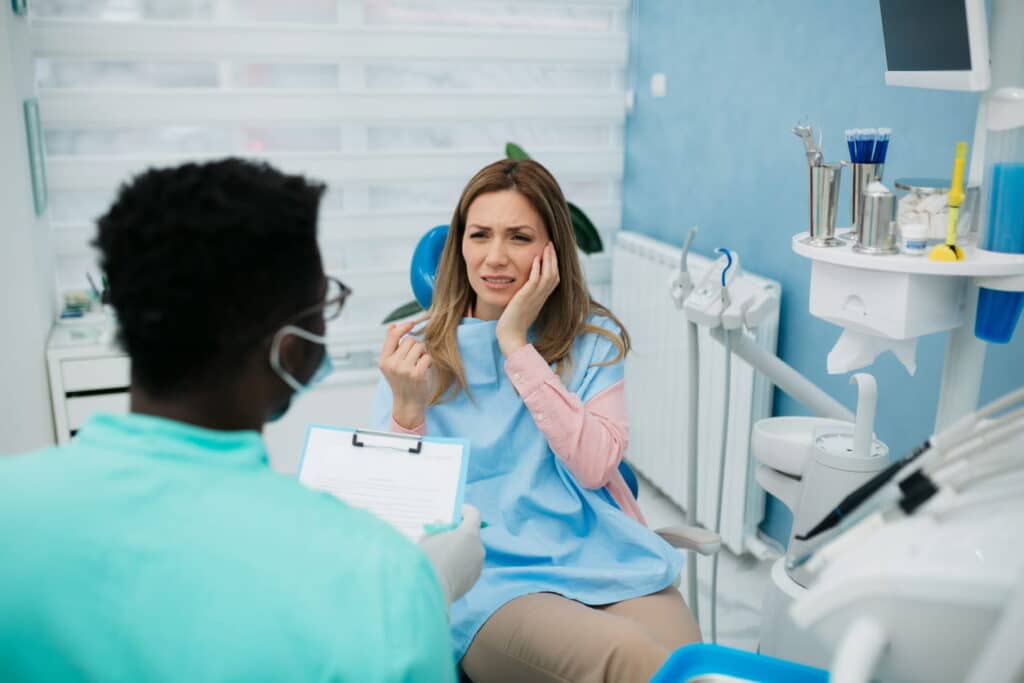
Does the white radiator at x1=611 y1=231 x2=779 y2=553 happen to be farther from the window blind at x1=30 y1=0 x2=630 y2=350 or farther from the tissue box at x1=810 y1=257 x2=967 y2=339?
the tissue box at x1=810 y1=257 x2=967 y2=339

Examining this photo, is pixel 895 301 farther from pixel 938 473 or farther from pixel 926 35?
pixel 938 473

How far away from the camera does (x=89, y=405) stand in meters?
2.69

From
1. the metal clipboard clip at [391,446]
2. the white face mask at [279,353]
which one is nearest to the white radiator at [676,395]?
the metal clipboard clip at [391,446]

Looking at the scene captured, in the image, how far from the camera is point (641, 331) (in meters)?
3.07

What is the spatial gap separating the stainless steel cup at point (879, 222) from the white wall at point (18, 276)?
2.21m

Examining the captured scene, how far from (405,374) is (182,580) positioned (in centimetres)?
87

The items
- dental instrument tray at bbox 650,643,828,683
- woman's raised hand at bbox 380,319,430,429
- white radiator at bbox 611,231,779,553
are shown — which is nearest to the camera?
dental instrument tray at bbox 650,643,828,683

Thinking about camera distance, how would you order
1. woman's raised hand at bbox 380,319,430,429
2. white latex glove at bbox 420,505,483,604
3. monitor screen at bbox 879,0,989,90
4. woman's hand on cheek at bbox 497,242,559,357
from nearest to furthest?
white latex glove at bbox 420,505,483,604, monitor screen at bbox 879,0,989,90, woman's raised hand at bbox 380,319,430,429, woman's hand on cheek at bbox 497,242,559,357

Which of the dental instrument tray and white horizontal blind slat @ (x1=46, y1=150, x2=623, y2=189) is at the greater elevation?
white horizontal blind slat @ (x1=46, y1=150, x2=623, y2=189)

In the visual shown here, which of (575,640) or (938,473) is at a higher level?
(938,473)

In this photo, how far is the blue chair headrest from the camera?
1.95 metres

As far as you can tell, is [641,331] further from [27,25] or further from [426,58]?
[27,25]

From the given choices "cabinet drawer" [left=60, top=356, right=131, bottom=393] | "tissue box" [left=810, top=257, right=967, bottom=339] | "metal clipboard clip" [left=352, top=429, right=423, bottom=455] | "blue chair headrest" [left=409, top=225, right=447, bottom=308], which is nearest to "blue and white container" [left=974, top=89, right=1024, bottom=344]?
"tissue box" [left=810, top=257, right=967, bottom=339]

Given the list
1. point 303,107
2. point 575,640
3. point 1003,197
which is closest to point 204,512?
point 575,640
